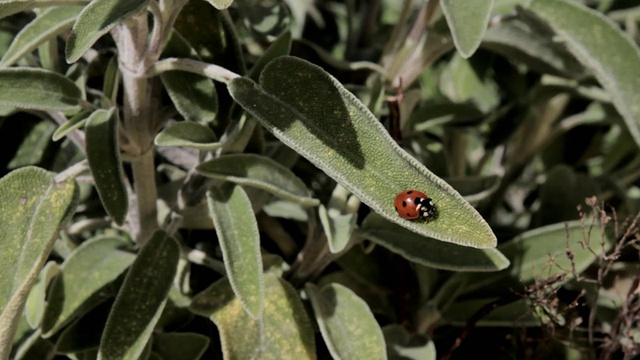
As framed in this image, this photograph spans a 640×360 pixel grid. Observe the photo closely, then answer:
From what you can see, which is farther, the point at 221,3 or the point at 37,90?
the point at 37,90

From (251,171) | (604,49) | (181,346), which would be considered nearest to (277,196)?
(251,171)

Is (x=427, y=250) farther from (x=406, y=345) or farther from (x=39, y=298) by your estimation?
(x=39, y=298)

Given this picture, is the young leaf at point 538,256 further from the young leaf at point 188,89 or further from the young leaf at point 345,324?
the young leaf at point 188,89

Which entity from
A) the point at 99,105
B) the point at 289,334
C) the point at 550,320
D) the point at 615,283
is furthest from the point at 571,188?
the point at 99,105

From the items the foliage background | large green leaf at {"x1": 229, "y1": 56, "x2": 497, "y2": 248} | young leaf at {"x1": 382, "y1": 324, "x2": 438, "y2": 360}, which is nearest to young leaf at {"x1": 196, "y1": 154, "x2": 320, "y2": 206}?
the foliage background

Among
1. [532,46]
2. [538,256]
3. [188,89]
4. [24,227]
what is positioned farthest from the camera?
[532,46]

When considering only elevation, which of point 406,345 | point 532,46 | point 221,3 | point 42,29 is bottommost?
point 406,345

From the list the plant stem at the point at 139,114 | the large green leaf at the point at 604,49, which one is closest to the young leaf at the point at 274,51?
the plant stem at the point at 139,114

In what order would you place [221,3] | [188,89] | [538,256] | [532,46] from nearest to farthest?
1. [221,3]
2. [188,89]
3. [538,256]
4. [532,46]

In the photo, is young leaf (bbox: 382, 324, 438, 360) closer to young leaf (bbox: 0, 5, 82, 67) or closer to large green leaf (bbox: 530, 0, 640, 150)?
large green leaf (bbox: 530, 0, 640, 150)

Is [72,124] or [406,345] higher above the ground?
[72,124]
